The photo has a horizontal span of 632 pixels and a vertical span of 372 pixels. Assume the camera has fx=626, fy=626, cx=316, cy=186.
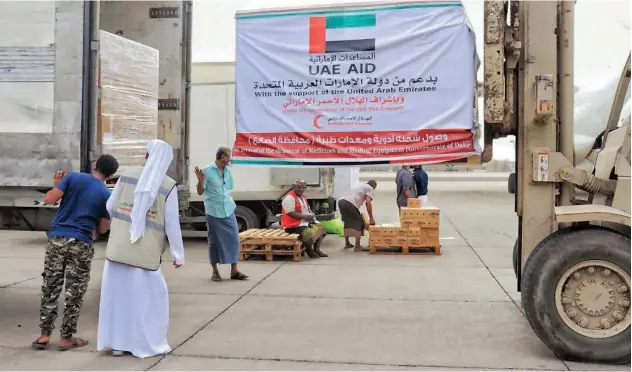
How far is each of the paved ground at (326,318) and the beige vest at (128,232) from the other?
2.56ft

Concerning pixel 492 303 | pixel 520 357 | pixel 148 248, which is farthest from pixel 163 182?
pixel 492 303

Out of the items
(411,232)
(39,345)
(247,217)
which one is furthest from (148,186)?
(247,217)

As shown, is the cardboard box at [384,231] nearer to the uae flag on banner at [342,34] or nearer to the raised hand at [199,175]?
the raised hand at [199,175]

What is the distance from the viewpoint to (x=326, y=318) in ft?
20.2

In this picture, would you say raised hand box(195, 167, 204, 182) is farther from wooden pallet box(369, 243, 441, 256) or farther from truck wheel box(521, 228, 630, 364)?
truck wheel box(521, 228, 630, 364)

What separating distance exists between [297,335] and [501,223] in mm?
12200

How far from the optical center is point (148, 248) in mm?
4891

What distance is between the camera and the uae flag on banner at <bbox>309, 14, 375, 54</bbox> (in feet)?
17.7

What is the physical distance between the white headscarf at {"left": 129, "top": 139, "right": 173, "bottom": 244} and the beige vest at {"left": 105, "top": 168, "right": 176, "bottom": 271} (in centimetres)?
7

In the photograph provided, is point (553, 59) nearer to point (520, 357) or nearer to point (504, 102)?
point (504, 102)

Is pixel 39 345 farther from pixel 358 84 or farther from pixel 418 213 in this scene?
pixel 418 213

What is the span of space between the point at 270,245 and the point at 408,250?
2465 millimetres

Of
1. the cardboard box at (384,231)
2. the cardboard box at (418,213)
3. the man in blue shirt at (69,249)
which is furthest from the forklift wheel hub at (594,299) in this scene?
the cardboard box at (384,231)

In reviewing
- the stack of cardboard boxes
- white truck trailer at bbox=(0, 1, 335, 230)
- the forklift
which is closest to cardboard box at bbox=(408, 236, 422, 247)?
the stack of cardboard boxes
